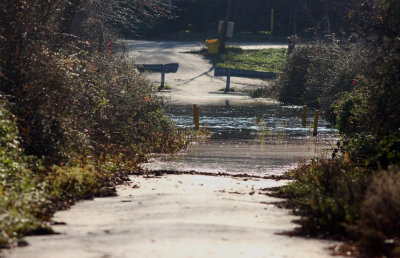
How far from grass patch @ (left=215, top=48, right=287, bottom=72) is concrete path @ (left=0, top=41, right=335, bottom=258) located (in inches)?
1521

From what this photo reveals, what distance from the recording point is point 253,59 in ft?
179

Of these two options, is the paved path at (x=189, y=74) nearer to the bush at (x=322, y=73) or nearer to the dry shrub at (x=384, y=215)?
the bush at (x=322, y=73)

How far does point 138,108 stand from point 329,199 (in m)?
11.3

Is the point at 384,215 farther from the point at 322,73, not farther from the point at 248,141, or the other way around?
the point at 322,73

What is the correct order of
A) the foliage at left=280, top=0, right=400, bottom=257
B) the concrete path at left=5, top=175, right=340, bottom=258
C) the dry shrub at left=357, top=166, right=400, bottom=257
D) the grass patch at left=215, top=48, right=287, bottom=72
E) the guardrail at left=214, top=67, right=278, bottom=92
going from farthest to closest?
the grass patch at left=215, top=48, right=287, bottom=72 → the guardrail at left=214, top=67, right=278, bottom=92 → the foliage at left=280, top=0, right=400, bottom=257 → the dry shrub at left=357, top=166, right=400, bottom=257 → the concrete path at left=5, top=175, right=340, bottom=258

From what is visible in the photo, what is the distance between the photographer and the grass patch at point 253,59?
52281 millimetres

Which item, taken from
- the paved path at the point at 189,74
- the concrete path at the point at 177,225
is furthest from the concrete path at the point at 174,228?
the paved path at the point at 189,74

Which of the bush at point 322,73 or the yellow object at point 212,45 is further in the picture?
the yellow object at point 212,45

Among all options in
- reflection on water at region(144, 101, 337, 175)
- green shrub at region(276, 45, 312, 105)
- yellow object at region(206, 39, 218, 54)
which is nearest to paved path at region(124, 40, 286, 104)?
yellow object at region(206, 39, 218, 54)

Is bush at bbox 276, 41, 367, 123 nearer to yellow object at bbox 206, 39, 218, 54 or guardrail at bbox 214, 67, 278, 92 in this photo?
guardrail at bbox 214, 67, 278, 92

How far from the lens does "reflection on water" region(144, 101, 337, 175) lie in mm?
16609

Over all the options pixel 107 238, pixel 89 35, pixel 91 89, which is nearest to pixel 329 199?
pixel 107 238

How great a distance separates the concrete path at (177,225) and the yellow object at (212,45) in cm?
4267

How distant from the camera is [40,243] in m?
7.91
